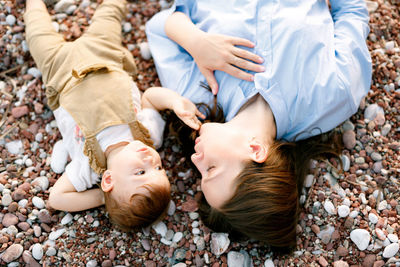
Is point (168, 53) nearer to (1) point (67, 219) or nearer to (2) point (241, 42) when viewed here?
(2) point (241, 42)

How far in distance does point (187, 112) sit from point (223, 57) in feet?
1.39

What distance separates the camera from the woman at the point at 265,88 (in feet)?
6.90

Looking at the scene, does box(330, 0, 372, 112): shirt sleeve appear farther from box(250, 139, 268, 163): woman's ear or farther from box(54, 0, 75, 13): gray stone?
box(54, 0, 75, 13): gray stone

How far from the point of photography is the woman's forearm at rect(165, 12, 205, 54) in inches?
97.0

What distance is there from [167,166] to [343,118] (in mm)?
1259

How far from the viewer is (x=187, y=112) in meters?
2.36

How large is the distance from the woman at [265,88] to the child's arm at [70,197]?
2.37 feet

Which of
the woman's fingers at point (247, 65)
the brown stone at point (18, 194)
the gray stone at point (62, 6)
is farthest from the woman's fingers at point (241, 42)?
the brown stone at point (18, 194)

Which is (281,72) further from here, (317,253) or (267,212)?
(317,253)

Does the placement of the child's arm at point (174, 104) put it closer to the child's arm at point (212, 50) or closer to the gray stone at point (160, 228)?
the child's arm at point (212, 50)

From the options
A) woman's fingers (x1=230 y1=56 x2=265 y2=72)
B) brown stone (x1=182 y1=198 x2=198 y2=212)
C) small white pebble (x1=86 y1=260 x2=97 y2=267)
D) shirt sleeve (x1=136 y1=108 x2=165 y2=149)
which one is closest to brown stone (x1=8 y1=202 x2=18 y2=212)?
small white pebble (x1=86 y1=260 x2=97 y2=267)

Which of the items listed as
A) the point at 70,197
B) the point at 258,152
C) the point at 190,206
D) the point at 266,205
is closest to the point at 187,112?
the point at 258,152

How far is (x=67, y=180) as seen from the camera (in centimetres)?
240

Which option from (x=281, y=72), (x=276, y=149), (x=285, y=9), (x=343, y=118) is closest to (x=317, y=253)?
(x=276, y=149)
